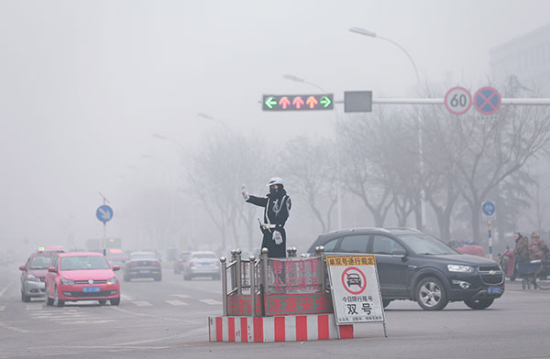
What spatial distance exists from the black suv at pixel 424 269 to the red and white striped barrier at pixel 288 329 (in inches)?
275

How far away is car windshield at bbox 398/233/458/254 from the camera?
21.8 meters

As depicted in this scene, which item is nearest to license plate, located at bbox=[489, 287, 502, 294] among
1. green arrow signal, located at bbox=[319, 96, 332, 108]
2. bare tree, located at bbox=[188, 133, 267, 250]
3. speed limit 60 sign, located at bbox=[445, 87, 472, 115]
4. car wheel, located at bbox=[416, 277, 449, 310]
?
car wheel, located at bbox=[416, 277, 449, 310]

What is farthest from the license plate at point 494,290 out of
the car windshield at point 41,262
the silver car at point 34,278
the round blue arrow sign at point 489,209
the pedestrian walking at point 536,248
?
the round blue arrow sign at point 489,209

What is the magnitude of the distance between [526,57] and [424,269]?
11345cm

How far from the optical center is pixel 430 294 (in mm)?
21141

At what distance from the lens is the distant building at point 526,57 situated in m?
123

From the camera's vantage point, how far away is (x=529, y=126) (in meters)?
50.7

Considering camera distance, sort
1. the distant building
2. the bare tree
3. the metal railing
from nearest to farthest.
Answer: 1. the metal railing
2. the bare tree
3. the distant building

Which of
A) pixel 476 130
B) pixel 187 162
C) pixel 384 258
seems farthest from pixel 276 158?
pixel 384 258

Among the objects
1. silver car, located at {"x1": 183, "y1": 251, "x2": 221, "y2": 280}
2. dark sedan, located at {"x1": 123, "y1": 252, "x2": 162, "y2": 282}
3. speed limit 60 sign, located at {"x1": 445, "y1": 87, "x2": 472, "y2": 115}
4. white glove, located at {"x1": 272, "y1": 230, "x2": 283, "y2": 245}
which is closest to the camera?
white glove, located at {"x1": 272, "y1": 230, "x2": 283, "y2": 245}

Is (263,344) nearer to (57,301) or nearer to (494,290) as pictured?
(494,290)

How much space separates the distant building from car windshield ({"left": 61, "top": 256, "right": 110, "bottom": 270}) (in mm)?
95992

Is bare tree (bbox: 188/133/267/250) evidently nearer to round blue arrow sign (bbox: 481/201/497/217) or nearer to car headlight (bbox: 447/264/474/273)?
round blue arrow sign (bbox: 481/201/497/217)

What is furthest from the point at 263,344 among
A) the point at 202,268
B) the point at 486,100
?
the point at 202,268
